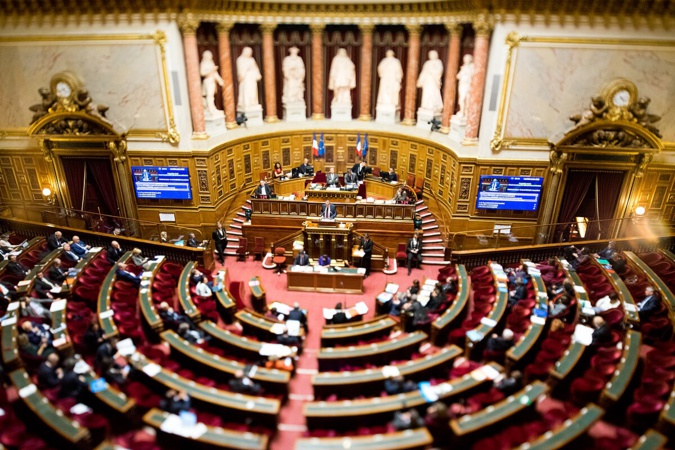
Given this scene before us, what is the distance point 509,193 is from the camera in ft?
53.0

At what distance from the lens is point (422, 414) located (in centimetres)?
893

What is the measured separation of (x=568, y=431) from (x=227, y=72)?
1650cm

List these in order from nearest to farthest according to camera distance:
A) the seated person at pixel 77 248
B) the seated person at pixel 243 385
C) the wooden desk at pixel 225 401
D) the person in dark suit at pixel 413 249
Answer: the wooden desk at pixel 225 401
the seated person at pixel 243 385
the seated person at pixel 77 248
the person in dark suit at pixel 413 249

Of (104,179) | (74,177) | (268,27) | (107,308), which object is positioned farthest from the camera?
(268,27)

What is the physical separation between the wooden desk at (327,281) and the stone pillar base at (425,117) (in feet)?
26.4

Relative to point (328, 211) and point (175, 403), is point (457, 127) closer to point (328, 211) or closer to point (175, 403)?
point (328, 211)

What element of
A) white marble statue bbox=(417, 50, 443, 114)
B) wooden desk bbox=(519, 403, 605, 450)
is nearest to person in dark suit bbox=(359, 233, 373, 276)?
white marble statue bbox=(417, 50, 443, 114)

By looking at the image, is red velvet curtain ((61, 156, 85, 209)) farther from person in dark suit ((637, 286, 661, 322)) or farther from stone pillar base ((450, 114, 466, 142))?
person in dark suit ((637, 286, 661, 322))

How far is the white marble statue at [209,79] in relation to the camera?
1764 cm

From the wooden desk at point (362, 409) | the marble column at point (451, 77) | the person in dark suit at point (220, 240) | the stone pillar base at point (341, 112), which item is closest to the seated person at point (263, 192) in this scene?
the person in dark suit at point (220, 240)

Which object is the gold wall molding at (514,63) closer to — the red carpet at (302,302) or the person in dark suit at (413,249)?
the person in dark suit at (413,249)

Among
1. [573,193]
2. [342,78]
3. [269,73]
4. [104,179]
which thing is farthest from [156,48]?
[573,193]

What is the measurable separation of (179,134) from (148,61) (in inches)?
99.1

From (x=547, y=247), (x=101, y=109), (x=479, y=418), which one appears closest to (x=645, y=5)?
(x=547, y=247)
